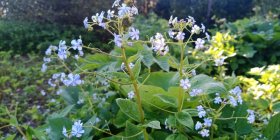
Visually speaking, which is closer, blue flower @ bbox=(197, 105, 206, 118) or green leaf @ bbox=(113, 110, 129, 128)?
blue flower @ bbox=(197, 105, 206, 118)

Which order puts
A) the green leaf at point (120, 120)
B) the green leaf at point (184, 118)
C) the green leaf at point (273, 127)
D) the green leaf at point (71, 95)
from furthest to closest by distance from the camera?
the green leaf at point (71, 95) < the green leaf at point (120, 120) < the green leaf at point (273, 127) < the green leaf at point (184, 118)

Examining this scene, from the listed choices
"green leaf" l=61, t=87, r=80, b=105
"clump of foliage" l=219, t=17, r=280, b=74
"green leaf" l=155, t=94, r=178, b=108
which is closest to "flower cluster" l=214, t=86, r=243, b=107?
"green leaf" l=155, t=94, r=178, b=108

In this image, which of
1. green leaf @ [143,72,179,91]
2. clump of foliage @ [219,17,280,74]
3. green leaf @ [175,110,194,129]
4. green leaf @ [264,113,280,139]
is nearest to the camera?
green leaf @ [175,110,194,129]

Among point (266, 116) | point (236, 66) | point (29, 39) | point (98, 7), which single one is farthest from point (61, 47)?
point (98, 7)

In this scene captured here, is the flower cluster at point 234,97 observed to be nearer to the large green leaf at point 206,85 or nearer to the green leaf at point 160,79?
the large green leaf at point 206,85

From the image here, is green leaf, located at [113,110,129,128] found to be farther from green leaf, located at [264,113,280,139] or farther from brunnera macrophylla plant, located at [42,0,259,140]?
green leaf, located at [264,113,280,139]

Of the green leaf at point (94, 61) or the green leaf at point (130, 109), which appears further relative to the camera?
the green leaf at point (94, 61)

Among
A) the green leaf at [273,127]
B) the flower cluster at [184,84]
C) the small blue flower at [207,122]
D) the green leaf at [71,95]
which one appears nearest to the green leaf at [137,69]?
the flower cluster at [184,84]

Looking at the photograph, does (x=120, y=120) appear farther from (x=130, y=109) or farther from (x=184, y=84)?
(x=184, y=84)
